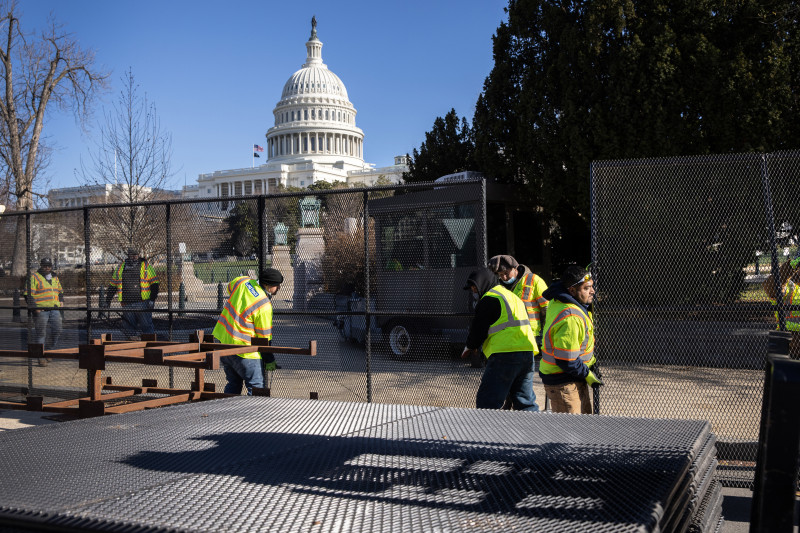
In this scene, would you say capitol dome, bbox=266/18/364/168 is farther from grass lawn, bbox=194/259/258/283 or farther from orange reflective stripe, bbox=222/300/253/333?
orange reflective stripe, bbox=222/300/253/333

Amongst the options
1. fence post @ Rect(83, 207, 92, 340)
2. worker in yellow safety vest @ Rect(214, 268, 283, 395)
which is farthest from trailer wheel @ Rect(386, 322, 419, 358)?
fence post @ Rect(83, 207, 92, 340)

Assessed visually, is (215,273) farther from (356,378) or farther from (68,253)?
(68,253)

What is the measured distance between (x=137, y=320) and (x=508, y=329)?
6121mm

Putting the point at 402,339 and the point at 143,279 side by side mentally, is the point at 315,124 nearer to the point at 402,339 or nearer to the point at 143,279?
the point at 143,279

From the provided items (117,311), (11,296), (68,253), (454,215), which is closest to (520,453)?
(454,215)

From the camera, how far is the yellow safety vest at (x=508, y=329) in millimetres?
5707

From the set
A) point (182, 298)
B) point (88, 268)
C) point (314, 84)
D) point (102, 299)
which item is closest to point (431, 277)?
point (182, 298)

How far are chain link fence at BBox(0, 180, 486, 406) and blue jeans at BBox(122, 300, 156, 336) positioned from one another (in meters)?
0.04

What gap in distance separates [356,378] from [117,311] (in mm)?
3708

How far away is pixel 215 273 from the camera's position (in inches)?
359

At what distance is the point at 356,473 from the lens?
2131 mm

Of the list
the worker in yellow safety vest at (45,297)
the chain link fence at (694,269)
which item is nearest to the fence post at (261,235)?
the chain link fence at (694,269)

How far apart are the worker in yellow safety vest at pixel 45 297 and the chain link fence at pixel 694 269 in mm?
8634

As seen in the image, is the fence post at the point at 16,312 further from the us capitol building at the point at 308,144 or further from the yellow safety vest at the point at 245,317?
the us capitol building at the point at 308,144
